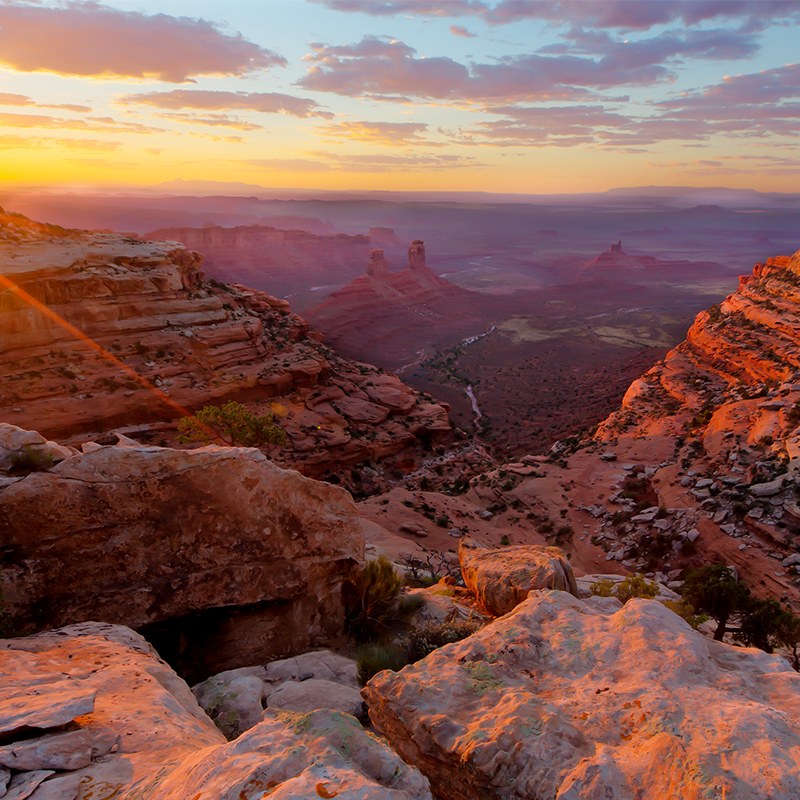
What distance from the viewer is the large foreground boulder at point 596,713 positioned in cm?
A: 342

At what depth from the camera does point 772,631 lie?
11055mm

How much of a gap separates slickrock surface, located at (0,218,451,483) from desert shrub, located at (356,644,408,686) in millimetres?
20305

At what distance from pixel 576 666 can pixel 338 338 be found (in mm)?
81890

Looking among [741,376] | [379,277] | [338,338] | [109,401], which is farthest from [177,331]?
[379,277]

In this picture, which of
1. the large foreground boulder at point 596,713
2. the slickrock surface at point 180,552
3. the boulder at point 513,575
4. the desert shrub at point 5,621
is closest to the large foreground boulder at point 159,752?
the large foreground boulder at point 596,713

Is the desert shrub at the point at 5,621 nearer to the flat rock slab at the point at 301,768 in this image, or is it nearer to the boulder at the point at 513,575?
the flat rock slab at the point at 301,768

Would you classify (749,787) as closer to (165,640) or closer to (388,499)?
(165,640)

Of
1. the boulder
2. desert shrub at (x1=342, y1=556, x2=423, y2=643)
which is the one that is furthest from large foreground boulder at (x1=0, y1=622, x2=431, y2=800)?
the boulder

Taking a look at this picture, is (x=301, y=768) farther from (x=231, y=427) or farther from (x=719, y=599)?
(x=231, y=427)

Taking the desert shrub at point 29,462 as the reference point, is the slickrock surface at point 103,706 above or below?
below

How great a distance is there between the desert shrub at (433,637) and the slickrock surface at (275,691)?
988 mm

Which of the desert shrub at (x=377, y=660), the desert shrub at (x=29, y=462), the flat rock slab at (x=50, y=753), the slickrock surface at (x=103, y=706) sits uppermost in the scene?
the desert shrub at (x=29, y=462)

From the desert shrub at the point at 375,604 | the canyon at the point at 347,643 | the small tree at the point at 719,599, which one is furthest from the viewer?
the small tree at the point at 719,599

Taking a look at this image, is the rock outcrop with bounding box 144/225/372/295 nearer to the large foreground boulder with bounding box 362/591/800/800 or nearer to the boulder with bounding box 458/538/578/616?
the boulder with bounding box 458/538/578/616
